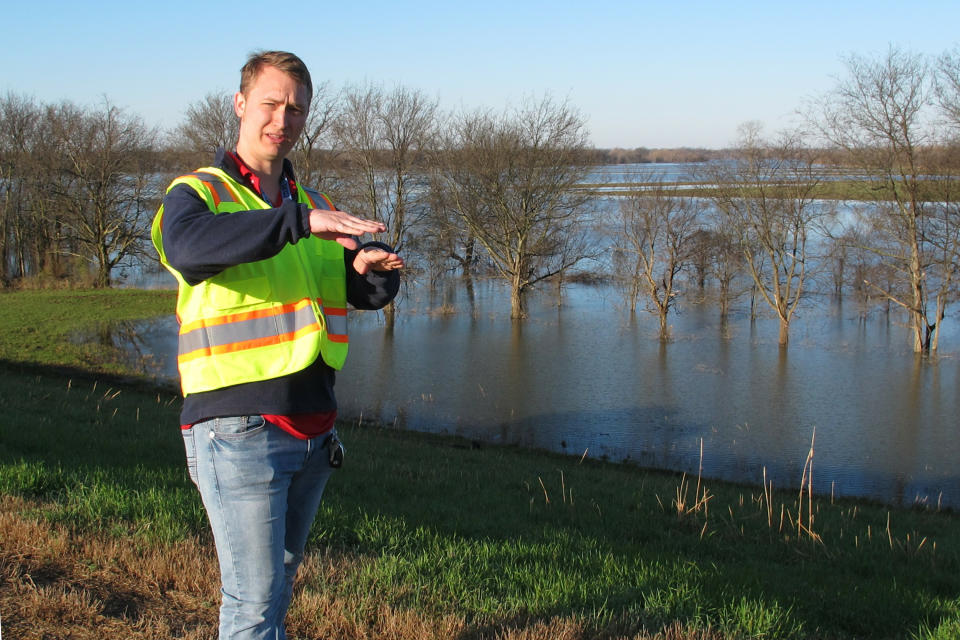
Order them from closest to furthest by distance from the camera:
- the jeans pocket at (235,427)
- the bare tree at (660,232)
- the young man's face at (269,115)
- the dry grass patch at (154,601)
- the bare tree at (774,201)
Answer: the jeans pocket at (235,427), the young man's face at (269,115), the dry grass patch at (154,601), the bare tree at (774,201), the bare tree at (660,232)

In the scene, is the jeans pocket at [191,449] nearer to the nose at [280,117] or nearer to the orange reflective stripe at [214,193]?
the orange reflective stripe at [214,193]

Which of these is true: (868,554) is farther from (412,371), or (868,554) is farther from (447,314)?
(447,314)

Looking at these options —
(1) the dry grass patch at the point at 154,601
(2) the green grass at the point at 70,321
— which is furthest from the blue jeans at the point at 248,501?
(2) the green grass at the point at 70,321

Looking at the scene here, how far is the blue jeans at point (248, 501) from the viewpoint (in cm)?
224

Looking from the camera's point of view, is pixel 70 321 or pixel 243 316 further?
pixel 70 321

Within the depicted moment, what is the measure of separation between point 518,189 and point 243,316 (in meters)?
35.4

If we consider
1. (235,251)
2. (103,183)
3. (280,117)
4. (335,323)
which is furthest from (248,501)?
(103,183)

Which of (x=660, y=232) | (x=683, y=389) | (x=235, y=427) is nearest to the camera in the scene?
(x=235, y=427)

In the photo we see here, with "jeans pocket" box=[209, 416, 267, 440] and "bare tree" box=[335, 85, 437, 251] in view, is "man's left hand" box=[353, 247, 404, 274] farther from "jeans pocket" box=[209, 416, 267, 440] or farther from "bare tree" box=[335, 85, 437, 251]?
"bare tree" box=[335, 85, 437, 251]

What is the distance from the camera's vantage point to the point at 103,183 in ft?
140

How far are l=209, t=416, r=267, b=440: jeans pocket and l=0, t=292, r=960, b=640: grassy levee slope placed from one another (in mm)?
1396

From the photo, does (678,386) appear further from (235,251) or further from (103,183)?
(103,183)

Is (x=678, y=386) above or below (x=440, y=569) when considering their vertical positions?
below

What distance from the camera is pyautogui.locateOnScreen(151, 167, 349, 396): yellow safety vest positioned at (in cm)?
224
